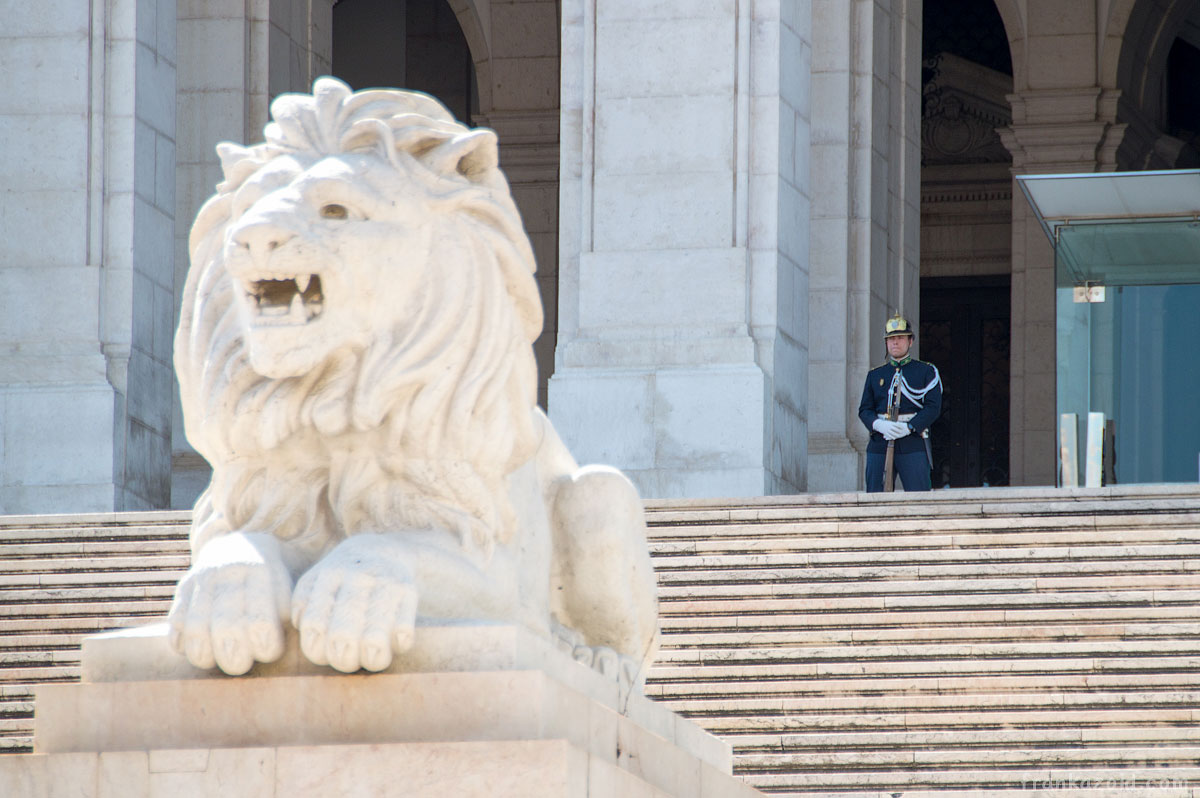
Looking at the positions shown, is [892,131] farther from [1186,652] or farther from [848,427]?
[1186,652]

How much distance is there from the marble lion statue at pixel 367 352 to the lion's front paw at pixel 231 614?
0.09 meters

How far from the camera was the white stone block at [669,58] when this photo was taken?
17.3 metres

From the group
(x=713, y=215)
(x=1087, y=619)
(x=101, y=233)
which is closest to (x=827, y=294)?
(x=713, y=215)

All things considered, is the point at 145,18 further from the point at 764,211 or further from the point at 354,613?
the point at 354,613

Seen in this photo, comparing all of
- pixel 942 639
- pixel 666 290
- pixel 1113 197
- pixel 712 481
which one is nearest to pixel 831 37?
pixel 666 290

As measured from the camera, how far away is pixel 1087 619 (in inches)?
430

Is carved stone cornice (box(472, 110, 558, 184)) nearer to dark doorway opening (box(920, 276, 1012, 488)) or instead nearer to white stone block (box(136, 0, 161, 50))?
dark doorway opening (box(920, 276, 1012, 488))

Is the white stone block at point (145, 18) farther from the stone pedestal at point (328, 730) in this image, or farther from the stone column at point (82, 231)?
the stone pedestal at point (328, 730)

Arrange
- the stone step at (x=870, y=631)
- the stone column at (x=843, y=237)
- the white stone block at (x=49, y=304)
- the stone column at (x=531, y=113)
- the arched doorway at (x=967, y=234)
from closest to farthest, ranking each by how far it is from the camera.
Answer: the stone step at (x=870, y=631)
the white stone block at (x=49, y=304)
the stone column at (x=843, y=237)
the stone column at (x=531, y=113)
the arched doorway at (x=967, y=234)

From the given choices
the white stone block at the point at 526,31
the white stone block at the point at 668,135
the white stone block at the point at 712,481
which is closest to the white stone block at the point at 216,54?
the white stone block at the point at 668,135

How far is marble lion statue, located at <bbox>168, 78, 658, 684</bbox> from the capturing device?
5.95m

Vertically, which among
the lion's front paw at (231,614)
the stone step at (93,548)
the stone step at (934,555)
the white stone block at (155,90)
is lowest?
the stone step at (93,548)

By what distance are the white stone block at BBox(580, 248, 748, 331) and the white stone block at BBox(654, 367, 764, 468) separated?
466mm

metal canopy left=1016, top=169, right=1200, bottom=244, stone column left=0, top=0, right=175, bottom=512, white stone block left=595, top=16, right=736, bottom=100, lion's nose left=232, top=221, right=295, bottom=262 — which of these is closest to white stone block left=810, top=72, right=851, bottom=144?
white stone block left=595, top=16, right=736, bottom=100
